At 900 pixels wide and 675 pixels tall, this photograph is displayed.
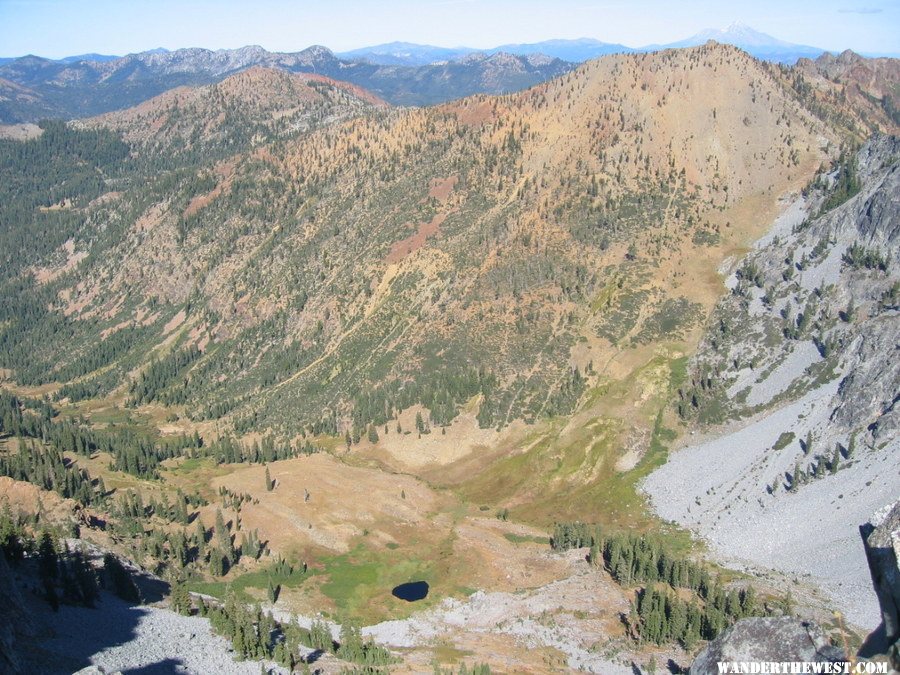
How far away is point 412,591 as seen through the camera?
276 feet

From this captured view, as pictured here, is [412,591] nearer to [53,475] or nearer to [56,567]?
[56,567]

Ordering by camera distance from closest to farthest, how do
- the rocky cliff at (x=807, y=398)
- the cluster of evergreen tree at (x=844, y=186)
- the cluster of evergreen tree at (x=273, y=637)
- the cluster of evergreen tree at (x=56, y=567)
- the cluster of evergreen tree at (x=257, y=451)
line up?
1. the cluster of evergreen tree at (x=273, y=637)
2. the cluster of evergreen tree at (x=56, y=567)
3. the rocky cliff at (x=807, y=398)
4. the cluster of evergreen tree at (x=257, y=451)
5. the cluster of evergreen tree at (x=844, y=186)

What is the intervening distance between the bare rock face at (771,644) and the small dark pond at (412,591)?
61.2 m

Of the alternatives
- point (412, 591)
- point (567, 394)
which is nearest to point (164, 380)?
point (567, 394)

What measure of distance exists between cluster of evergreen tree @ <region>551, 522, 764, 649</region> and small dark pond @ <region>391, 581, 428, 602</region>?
59.8 ft

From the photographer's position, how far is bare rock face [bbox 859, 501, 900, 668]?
18.0 m

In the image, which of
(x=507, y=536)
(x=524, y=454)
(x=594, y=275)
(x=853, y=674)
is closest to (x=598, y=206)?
(x=594, y=275)

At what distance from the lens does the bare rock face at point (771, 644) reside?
74.9 feet

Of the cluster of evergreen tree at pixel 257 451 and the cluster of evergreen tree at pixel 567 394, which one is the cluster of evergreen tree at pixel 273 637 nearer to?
the cluster of evergreen tree at pixel 257 451

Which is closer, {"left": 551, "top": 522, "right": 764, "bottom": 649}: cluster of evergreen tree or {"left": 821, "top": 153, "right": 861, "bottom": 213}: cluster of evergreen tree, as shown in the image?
{"left": 551, "top": 522, "right": 764, "bottom": 649}: cluster of evergreen tree

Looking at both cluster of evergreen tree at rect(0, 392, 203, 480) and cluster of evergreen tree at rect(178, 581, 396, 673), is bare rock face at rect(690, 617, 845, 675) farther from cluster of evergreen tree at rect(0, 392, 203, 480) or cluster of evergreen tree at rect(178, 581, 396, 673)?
cluster of evergreen tree at rect(0, 392, 203, 480)

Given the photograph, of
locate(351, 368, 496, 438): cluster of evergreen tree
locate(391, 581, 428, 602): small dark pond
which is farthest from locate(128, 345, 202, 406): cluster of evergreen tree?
locate(391, 581, 428, 602): small dark pond

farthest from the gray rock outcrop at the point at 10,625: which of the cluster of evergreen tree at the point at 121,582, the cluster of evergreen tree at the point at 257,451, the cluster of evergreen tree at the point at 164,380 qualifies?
the cluster of evergreen tree at the point at 164,380

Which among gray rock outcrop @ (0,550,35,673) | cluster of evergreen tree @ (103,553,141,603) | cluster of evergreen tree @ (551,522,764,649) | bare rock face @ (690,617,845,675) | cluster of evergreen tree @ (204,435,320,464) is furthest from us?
cluster of evergreen tree @ (204,435,320,464)
